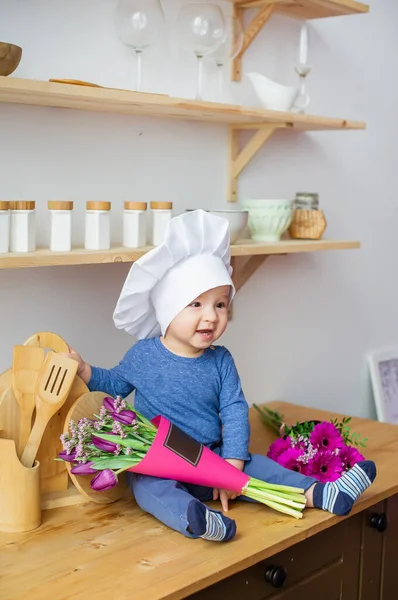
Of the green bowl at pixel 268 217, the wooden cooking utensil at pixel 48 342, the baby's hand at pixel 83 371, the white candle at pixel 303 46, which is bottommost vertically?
the baby's hand at pixel 83 371

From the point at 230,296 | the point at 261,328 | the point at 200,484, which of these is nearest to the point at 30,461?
the point at 200,484

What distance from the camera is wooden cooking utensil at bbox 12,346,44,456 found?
5.16 feet

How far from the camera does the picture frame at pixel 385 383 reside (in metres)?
2.97

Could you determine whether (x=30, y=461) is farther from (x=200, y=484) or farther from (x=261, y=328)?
(x=261, y=328)

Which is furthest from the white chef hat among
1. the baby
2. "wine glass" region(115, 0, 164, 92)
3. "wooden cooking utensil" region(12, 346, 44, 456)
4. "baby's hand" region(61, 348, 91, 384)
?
"wine glass" region(115, 0, 164, 92)

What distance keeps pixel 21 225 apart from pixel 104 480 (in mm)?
515

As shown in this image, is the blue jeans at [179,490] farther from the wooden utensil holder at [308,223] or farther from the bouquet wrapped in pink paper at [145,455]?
the wooden utensil holder at [308,223]

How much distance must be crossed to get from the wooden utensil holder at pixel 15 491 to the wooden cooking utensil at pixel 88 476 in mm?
92

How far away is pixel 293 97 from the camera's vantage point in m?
2.23

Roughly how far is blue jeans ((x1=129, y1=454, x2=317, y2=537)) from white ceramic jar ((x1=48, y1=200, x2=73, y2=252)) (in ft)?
Answer: 1.58

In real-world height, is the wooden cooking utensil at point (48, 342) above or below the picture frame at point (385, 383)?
above

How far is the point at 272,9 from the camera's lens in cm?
226

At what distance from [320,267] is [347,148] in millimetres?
405

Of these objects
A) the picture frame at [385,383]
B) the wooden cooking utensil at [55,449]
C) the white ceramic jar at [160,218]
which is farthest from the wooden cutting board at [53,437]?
the picture frame at [385,383]
